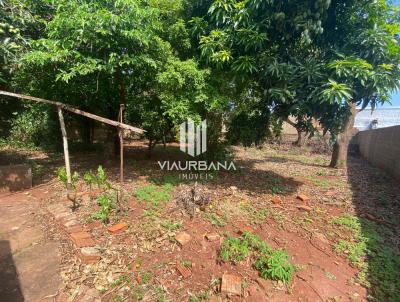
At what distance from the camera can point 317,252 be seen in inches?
117

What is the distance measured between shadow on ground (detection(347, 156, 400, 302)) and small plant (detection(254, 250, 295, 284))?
2.61ft

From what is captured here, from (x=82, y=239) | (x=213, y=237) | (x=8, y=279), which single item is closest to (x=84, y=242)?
(x=82, y=239)

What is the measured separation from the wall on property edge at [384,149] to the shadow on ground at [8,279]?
7597mm

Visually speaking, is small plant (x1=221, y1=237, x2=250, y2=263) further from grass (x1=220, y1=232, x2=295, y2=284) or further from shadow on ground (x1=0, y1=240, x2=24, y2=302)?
shadow on ground (x1=0, y1=240, x2=24, y2=302)

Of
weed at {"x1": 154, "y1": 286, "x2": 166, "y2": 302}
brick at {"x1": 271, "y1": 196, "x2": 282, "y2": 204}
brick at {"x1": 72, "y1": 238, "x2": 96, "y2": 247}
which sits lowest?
weed at {"x1": 154, "y1": 286, "x2": 166, "y2": 302}

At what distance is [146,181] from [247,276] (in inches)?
122

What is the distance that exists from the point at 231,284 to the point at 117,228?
5.48 feet

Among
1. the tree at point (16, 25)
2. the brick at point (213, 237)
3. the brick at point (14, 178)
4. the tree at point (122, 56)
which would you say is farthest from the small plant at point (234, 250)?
the tree at point (16, 25)

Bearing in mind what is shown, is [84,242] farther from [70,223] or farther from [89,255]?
[70,223]

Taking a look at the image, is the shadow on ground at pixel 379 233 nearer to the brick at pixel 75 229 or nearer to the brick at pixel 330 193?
the brick at pixel 330 193

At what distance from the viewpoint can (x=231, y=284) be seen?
2379 millimetres

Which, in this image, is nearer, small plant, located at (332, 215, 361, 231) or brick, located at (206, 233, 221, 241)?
brick, located at (206, 233, 221, 241)

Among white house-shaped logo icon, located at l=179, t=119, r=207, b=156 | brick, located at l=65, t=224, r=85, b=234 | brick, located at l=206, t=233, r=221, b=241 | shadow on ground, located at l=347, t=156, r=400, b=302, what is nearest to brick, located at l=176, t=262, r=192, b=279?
brick, located at l=206, t=233, r=221, b=241

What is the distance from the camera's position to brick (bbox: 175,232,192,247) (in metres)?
2.97
